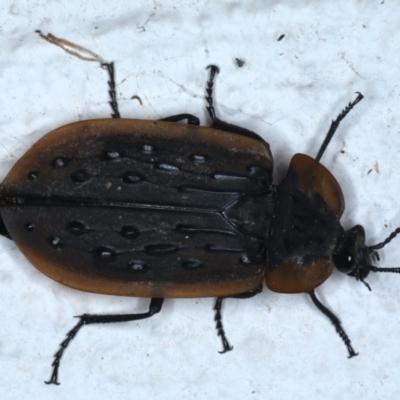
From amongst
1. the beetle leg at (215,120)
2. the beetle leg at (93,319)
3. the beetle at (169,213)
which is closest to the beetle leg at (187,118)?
the beetle at (169,213)

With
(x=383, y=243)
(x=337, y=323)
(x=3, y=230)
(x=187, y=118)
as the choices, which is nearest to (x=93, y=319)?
(x=3, y=230)

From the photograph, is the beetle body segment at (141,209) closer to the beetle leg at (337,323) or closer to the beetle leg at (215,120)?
the beetle leg at (215,120)

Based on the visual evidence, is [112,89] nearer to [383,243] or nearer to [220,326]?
[220,326]

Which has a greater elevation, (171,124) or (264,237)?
(171,124)

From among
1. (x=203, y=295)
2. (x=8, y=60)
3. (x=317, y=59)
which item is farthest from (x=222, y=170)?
(x=8, y=60)

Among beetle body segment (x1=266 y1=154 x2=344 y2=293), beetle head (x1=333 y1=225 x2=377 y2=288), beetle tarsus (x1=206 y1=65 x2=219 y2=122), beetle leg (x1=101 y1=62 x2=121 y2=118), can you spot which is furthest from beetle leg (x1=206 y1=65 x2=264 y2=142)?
beetle head (x1=333 y1=225 x2=377 y2=288)

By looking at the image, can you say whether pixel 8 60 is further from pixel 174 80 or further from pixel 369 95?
pixel 369 95
